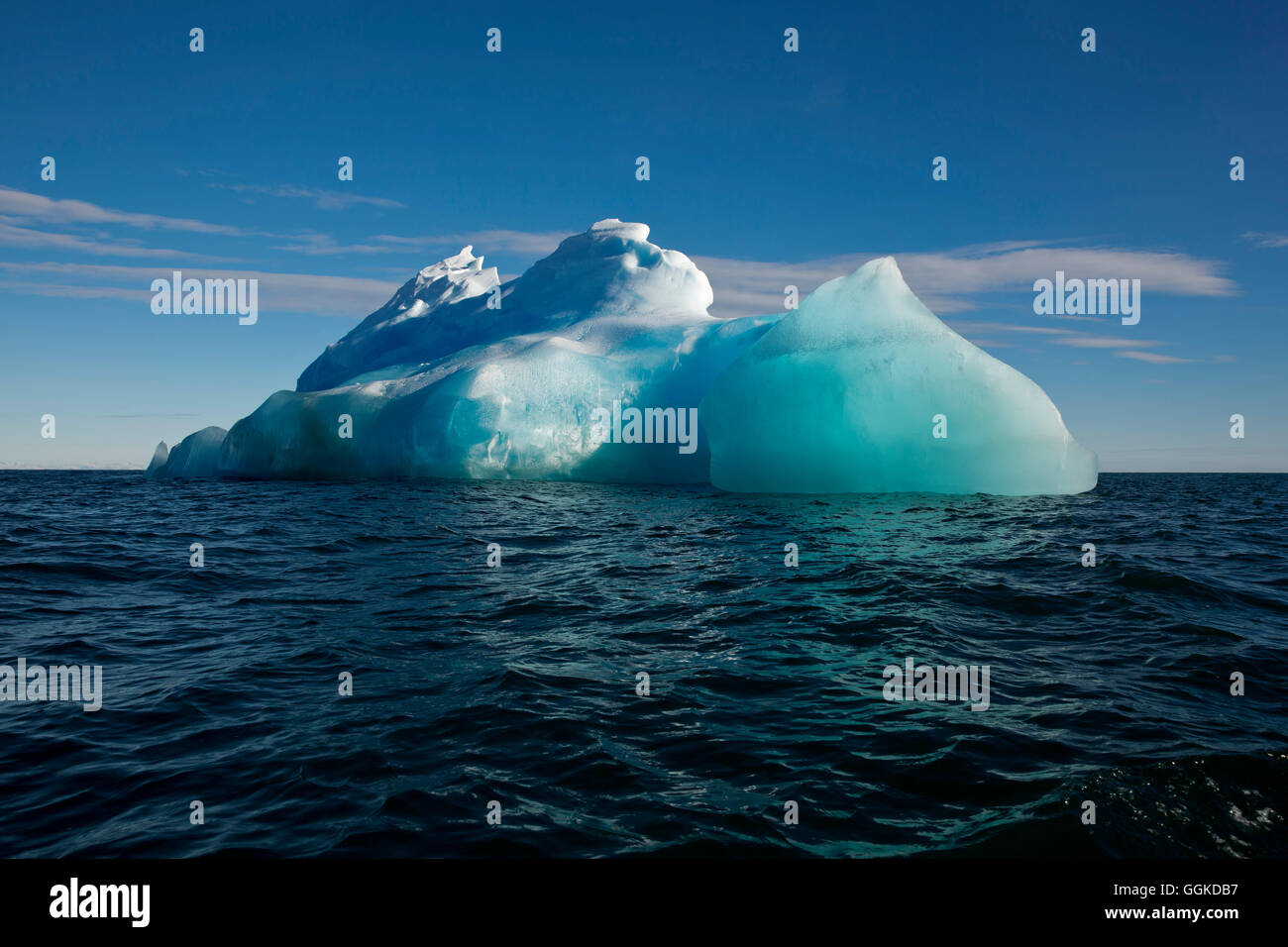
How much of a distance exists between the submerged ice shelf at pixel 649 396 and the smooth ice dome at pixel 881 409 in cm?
5

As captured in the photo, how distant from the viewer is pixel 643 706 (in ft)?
15.8

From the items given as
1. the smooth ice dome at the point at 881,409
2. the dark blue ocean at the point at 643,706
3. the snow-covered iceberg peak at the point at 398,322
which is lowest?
the dark blue ocean at the point at 643,706

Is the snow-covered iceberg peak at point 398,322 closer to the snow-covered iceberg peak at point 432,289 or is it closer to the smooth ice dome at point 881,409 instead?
the snow-covered iceberg peak at point 432,289

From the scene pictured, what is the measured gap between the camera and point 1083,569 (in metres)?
9.43

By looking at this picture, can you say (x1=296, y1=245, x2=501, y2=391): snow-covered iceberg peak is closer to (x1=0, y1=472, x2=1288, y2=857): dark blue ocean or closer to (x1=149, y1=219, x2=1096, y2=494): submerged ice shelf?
(x1=149, y1=219, x2=1096, y2=494): submerged ice shelf

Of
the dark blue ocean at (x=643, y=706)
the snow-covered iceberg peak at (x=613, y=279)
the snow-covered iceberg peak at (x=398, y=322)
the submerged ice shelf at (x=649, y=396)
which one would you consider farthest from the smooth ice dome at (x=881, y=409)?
the snow-covered iceberg peak at (x=398, y=322)

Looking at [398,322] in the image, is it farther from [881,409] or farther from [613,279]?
[881,409]

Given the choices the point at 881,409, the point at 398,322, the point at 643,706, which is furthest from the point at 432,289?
the point at 643,706

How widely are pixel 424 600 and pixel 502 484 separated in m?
18.0

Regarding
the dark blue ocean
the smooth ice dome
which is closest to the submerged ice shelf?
the smooth ice dome

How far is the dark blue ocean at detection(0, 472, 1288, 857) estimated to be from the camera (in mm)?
3404

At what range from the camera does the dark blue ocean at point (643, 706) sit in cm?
340

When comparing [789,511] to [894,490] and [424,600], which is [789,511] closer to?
[894,490]
